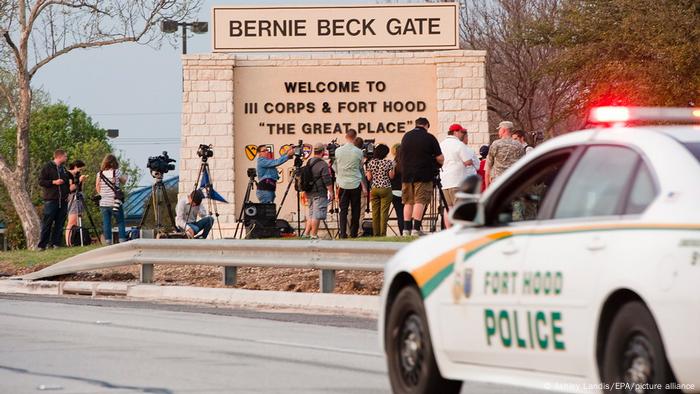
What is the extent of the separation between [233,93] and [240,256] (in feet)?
56.7

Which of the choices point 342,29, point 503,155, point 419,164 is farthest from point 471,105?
point 503,155

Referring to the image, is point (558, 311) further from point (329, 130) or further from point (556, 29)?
point (556, 29)

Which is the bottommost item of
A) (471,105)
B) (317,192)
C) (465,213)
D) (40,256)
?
(40,256)

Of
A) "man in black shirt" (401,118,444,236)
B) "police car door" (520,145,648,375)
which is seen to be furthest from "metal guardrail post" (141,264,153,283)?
"police car door" (520,145,648,375)

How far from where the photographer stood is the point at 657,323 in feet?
20.1

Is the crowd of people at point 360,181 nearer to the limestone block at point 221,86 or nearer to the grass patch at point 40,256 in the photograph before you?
the grass patch at point 40,256

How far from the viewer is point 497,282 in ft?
24.5

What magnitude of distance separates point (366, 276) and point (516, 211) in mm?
2389

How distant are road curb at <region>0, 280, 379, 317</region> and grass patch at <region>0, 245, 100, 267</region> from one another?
3.15 meters

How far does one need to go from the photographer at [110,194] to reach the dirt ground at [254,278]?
2.20 meters

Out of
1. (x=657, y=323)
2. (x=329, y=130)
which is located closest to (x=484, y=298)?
(x=657, y=323)

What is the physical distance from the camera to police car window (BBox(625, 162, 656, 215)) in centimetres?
661

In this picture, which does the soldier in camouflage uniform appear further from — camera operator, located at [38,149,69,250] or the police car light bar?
the police car light bar

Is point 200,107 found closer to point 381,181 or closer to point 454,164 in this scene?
point 381,181
